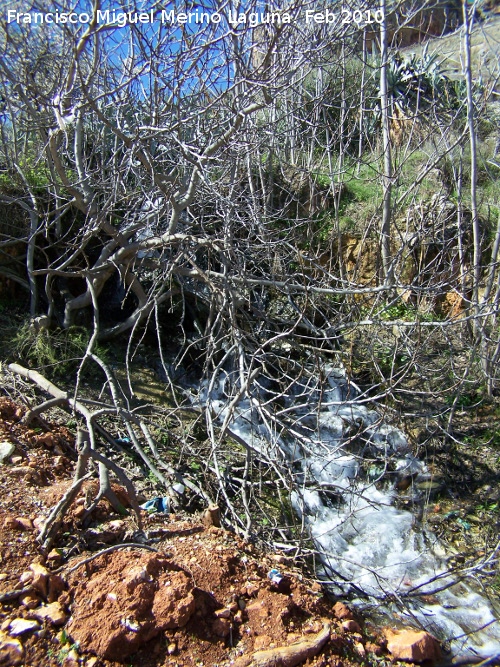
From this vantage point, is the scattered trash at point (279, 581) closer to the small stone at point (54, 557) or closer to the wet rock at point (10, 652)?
the small stone at point (54, 557)

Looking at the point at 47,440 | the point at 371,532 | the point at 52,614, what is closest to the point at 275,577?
the point at 52,614

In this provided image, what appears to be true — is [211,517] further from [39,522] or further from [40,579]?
[40,579]

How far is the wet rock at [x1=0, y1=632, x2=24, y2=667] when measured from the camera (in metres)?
2.10

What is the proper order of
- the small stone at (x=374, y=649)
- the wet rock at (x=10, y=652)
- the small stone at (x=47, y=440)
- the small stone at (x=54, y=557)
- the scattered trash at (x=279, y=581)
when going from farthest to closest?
1. the small stone at (x=47, y=440)
2. the scattered trash at (x=279, y=581)
3. the small stone at (x=374, y=649)
4. the small stone at (x=54, y=557)
5. the wet rock at (x=10, y=652)

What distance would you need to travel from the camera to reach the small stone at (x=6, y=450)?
346 centimetres

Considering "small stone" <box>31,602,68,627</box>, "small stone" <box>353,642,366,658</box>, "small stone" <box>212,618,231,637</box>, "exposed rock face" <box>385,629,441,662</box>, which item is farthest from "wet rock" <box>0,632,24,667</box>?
"exposed rock face" <box>385,629,441,662</box>

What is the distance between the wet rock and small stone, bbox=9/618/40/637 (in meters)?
0.03

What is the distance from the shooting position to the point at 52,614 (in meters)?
2.35

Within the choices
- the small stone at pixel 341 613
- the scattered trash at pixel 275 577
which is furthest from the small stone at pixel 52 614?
the small stone at pixel 341 613

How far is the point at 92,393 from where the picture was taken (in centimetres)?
522

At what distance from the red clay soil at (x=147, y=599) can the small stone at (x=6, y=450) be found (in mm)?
154

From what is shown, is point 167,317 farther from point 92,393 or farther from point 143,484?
point 143,484

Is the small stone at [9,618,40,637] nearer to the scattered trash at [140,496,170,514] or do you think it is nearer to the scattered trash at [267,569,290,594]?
the scattered trash at [267,569,290,594]

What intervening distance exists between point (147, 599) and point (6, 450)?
1.56 meters
